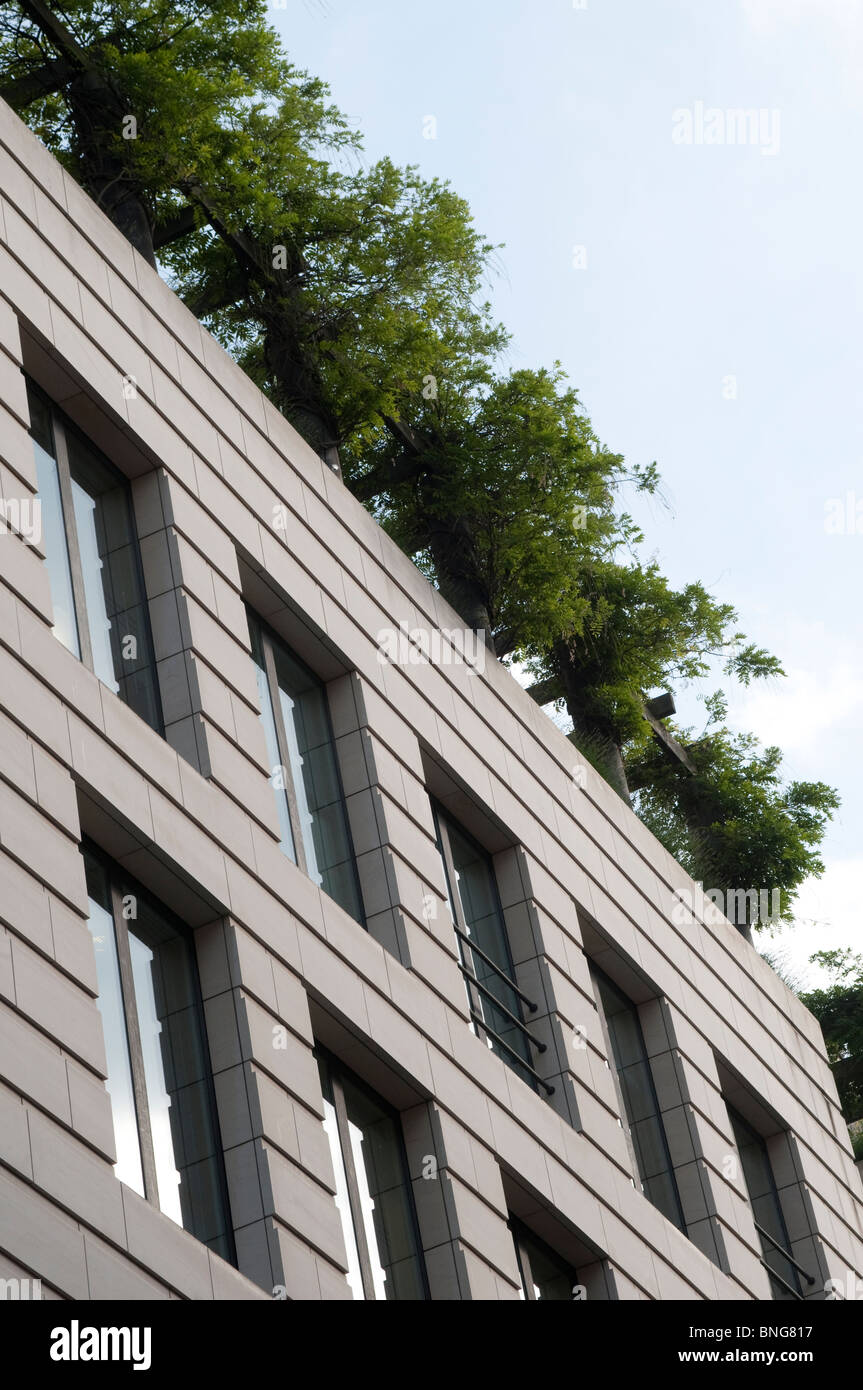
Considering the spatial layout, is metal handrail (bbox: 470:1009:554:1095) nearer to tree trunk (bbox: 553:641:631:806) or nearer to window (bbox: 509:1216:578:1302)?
window (bbox: 509:1216:578:1302)

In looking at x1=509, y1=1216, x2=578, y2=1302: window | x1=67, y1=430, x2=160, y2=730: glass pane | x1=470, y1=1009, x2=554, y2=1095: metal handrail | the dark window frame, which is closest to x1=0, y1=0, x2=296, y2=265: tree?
x1=67, y1=430, x2=160, y2=730: glass pane

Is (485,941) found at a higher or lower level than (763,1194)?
higher

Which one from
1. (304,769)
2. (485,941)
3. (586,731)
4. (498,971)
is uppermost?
(586,731)

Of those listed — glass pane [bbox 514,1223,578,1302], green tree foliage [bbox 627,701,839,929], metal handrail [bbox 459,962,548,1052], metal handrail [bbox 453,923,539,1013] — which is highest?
green tree foliage [bbox 627,701,839,929]

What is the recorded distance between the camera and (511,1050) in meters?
19.8

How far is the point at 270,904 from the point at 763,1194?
41.1 ft

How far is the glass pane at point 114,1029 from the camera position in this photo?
46.1ft

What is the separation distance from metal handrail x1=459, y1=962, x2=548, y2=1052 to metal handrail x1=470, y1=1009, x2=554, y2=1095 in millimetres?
222

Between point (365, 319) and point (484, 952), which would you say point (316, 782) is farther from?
point (365, 319)

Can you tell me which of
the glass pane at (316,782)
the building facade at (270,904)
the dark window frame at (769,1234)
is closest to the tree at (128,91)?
the building facade at (270,904)

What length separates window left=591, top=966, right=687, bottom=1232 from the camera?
901 inches

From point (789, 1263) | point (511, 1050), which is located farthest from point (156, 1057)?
point (789, 1263)

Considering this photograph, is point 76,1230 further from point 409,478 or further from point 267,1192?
point 409,478

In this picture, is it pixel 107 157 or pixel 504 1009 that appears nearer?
pixel 107 157
